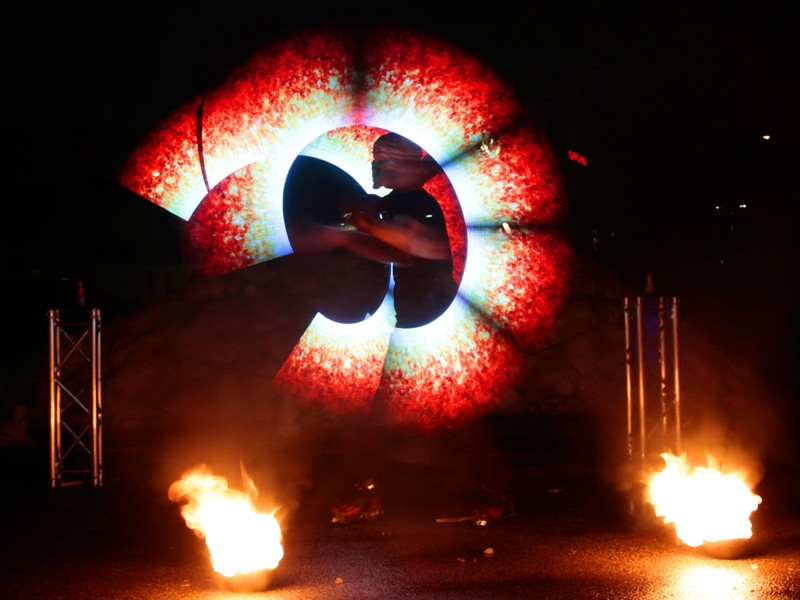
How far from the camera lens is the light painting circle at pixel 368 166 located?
10.5 metres

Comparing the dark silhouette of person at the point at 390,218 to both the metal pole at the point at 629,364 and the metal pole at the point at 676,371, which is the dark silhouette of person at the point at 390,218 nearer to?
the metal pole at the point at 629,364

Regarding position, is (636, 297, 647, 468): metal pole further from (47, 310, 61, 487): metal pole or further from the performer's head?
(47, 310, 61, 487): metal pole

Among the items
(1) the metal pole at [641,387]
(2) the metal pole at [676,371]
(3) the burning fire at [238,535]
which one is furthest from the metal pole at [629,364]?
(3) the burning fire at [238,535]

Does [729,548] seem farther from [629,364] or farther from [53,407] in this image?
[53,407]

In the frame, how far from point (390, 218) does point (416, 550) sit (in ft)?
20.3

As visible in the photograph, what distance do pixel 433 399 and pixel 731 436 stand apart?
15.1 feet

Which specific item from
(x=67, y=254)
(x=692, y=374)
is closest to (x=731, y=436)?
(x=692, y=374)

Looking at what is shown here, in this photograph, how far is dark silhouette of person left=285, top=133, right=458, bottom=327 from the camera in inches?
424

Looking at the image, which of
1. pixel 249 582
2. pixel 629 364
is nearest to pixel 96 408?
pixel 249 582

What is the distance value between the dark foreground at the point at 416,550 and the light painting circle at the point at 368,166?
436cm

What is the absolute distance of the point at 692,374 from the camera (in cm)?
1324

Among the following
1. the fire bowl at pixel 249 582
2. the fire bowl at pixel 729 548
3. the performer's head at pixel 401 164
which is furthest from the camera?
the performer's head at pixel 401 164

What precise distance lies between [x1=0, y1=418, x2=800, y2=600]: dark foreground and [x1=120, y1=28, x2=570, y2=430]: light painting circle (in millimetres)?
4358

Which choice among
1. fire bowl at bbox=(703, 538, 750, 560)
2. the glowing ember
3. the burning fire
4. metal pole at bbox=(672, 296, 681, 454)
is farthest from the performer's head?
fire bowl at bbox=(703, 538, 750, 560)
